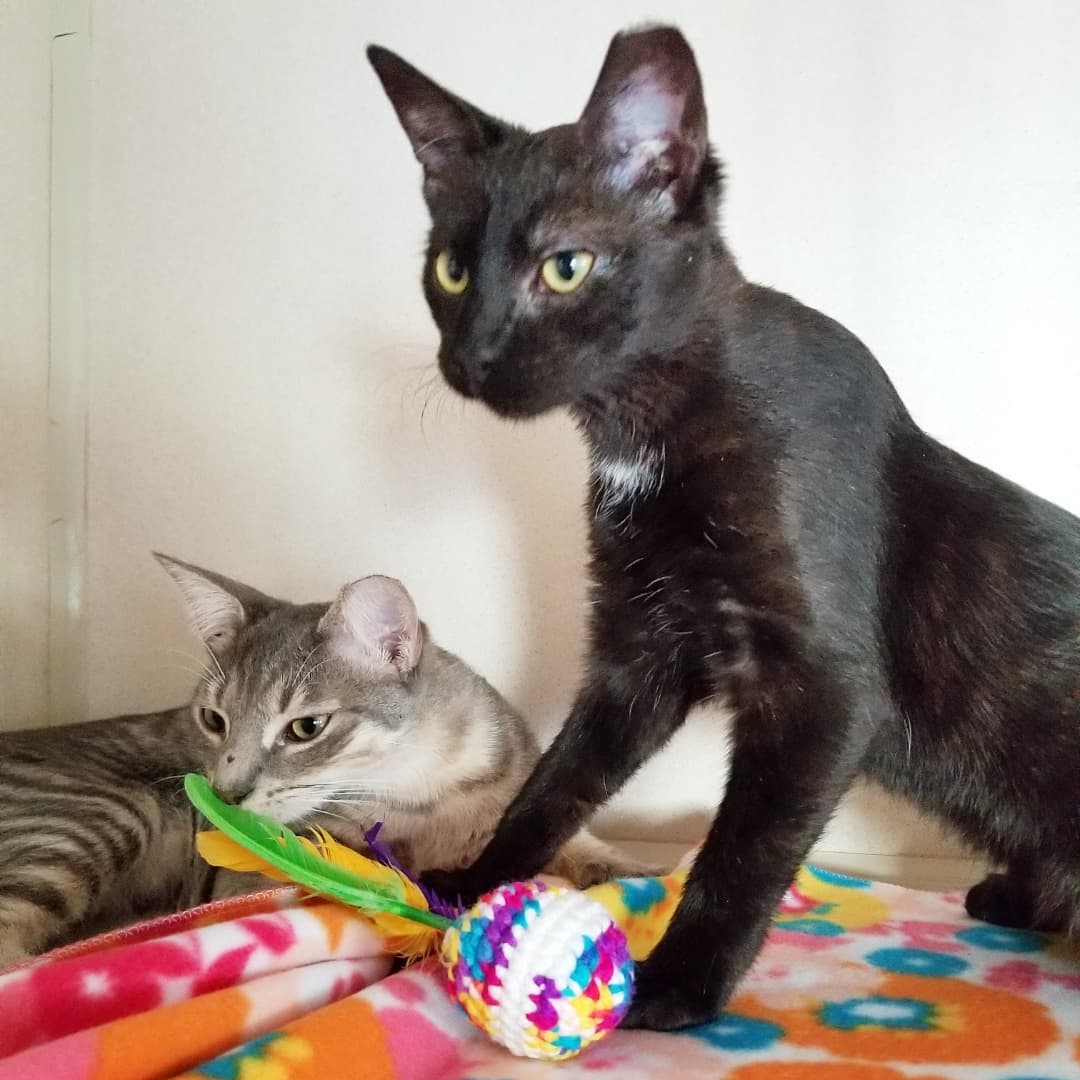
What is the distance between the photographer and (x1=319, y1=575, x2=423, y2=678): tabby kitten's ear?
122 cm

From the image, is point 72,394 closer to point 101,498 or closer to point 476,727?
point 101,498

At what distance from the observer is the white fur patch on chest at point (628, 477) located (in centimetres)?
91

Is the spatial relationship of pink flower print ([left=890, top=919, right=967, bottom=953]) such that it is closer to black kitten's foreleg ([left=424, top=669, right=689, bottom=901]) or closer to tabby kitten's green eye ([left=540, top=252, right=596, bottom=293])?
black kitten's foreleg ([left=424, top=669, right=689, bottom=901])

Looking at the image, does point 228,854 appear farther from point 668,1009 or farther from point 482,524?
point 482,524

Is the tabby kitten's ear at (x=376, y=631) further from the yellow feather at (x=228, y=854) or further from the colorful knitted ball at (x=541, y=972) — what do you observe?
the colorful knitted ball at (x=541, y=972)

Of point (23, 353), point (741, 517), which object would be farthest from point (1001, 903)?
point (23, 353)

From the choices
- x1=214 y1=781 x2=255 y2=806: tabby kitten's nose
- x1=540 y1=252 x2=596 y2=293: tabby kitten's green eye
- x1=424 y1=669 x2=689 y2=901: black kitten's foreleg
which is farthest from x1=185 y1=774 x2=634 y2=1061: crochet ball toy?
x1=540 y1=252 x2=596 y2=293: tabby kitten's green eye

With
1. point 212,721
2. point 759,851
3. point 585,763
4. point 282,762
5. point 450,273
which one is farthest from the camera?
point 212,721

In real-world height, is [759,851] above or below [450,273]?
below

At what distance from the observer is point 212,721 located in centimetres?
129

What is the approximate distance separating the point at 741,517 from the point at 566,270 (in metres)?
0.27

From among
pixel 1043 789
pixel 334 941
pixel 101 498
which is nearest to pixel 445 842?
pixel 334 941

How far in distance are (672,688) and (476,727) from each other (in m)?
0.39

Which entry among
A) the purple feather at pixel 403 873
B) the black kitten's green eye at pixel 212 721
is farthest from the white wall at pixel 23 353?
the purple feather at pixel 403 873
